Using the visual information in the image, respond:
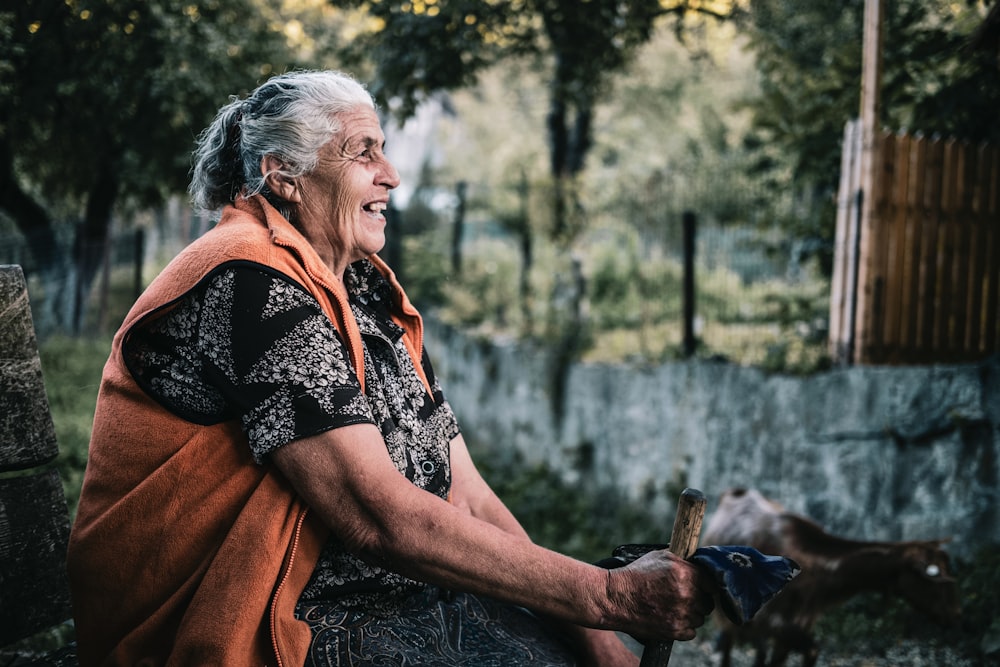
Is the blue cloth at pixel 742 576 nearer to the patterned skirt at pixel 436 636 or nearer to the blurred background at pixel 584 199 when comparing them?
the patterned skirt at pixel 436 636

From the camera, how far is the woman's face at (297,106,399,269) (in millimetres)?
1870

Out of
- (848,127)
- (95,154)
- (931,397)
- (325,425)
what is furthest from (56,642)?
(95,154)

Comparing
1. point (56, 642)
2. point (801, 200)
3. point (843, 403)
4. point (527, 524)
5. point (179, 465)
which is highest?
point (801, 200)

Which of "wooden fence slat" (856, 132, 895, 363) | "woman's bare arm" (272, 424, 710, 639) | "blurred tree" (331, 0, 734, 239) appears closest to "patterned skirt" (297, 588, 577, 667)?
"woman's bare arm" (272, 424, 710, 639)

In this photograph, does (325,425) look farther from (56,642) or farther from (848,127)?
(848,127)

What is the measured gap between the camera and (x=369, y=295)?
2090 mm

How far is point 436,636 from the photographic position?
1.81 metres

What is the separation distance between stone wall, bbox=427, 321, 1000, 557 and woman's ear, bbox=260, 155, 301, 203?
3.99m

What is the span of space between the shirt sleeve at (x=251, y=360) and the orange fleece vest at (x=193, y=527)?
3cm

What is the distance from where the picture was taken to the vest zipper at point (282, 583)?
5.16 feet

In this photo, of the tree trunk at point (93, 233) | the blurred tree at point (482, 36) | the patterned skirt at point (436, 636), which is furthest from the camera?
the tree trunk at point (93, 233)

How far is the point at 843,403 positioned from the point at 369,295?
148 inches

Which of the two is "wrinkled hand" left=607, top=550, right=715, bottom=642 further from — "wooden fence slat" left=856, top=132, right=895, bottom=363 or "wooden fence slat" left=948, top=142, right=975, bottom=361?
"wooden fence slat" left=948, top=142, right=975, bottom=361

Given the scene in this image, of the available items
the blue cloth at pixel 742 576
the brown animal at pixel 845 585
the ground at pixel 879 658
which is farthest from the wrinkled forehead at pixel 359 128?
the ground at pixel 879 658
